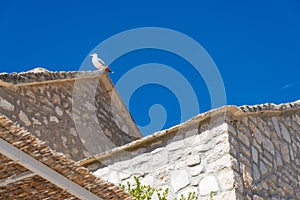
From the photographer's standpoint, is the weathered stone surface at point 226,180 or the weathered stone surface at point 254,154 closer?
the weathered stone surface at point 226,180

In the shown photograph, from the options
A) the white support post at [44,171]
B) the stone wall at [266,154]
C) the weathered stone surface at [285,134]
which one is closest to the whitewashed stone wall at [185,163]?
the stone wall at [266,154]

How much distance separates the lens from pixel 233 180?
6.53m

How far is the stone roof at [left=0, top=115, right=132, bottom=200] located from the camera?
3753 mm

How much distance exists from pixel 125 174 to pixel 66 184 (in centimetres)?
335

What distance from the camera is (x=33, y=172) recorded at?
3.94 meters

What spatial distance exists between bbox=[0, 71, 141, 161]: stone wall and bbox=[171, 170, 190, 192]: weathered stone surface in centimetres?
243

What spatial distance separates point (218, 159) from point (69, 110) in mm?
3509

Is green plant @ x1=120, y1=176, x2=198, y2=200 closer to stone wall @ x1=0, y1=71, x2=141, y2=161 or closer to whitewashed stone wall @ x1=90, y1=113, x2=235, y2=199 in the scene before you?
whitewashed stone wall @ x1=90, y1=113, x2=235, y2=199

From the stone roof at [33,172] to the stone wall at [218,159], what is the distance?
239 cm

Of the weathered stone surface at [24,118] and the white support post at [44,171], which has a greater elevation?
the weathered stone surface at [24,118]

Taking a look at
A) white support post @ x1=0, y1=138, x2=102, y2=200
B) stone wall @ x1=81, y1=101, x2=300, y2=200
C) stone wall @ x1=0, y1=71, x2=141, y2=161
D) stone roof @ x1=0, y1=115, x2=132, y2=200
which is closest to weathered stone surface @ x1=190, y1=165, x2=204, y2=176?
stone wall @ x1=81, y1=101, x2=300, y2=200

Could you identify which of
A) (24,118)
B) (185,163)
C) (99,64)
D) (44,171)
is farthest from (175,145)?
(99,64)

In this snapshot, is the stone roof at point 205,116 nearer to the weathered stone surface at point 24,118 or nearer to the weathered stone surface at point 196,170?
the weathered stone surface at point 196,170

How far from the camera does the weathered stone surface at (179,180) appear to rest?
6910mm
